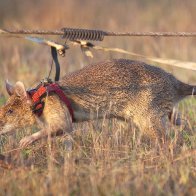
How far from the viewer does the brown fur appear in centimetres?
605

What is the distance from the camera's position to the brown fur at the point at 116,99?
6047 mm

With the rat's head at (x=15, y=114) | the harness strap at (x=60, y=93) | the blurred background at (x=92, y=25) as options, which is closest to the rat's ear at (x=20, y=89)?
the rat's head at (x=15, y=114)

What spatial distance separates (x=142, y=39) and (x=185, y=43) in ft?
3.40

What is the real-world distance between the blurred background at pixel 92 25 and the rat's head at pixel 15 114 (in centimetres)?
225

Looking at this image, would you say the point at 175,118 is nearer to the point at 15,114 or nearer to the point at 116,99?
the point at 116,99

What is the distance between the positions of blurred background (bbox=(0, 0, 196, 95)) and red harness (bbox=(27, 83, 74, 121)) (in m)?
2.40

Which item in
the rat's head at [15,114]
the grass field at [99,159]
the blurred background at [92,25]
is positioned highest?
the blurred background at [92,25]

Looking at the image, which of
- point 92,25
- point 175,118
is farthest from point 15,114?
point 92,25

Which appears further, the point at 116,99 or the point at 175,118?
the point at 175,118

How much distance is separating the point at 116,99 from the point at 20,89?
96cm

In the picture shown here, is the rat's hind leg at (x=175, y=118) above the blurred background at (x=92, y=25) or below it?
below

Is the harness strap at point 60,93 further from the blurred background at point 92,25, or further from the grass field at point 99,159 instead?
the blurred background at point 92,25

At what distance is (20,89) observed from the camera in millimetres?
5859

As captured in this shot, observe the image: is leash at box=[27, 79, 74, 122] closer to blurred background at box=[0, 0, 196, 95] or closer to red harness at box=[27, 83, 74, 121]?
red harness at box=[27, 83, 74, 121]
